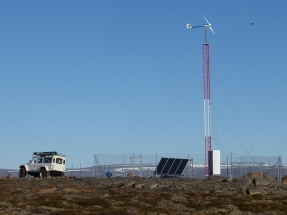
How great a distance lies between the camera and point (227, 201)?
37.5 m

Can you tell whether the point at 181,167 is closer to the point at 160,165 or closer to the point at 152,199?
the point at 160,165

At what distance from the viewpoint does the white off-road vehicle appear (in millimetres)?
66875

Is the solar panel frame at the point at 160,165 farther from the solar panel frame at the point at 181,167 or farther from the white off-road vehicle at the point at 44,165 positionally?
the white off-road vehicle at the point at 44,165

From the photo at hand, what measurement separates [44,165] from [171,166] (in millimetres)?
15357

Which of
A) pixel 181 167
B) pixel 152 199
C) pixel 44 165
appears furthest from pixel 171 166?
pixel 152 199

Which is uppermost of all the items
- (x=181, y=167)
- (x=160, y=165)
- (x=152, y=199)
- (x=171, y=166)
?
(x=160, y=165)

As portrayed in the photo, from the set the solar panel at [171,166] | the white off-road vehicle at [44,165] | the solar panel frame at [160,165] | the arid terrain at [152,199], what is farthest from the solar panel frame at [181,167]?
the white off-road vehicle at [44,165]

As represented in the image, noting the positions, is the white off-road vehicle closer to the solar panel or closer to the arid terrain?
the solar panel

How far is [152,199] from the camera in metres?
37.8

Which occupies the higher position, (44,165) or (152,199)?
(44,165)

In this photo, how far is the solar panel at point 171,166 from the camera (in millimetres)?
61959

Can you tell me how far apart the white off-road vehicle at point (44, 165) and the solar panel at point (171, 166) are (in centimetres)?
1233

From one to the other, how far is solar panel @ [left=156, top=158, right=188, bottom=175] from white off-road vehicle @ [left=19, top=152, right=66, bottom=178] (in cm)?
1233

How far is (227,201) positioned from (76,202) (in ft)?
32.9
